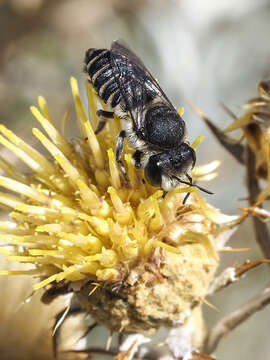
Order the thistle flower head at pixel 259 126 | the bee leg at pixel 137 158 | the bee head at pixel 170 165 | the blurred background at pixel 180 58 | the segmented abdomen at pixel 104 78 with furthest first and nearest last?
the blurred background at pixel 180 58, the thistle flower head at pixel 259 126, the segmented abdomen at pixel 104 78, the bee leg at pixel 137 158, the bee head at pixel 170 165

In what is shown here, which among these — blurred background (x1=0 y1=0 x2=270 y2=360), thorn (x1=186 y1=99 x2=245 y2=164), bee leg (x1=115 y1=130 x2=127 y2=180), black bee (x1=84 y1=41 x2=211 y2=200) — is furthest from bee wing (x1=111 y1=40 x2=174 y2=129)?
blurred background (x1=0 y1=0 x2=270 y2=360)

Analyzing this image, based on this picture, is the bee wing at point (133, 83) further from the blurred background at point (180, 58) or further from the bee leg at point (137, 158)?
the blurred background at point (180, 58)

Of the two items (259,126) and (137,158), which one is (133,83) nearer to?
(137,158)

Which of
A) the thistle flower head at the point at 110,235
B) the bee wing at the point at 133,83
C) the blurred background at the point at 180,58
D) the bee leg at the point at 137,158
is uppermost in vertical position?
the blurred background at the point at 180,58

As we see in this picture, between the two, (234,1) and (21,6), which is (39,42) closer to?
(21,6)

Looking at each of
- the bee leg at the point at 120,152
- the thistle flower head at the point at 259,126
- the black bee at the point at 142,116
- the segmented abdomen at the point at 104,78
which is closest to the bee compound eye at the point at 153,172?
the black bee at the point at 142,116
